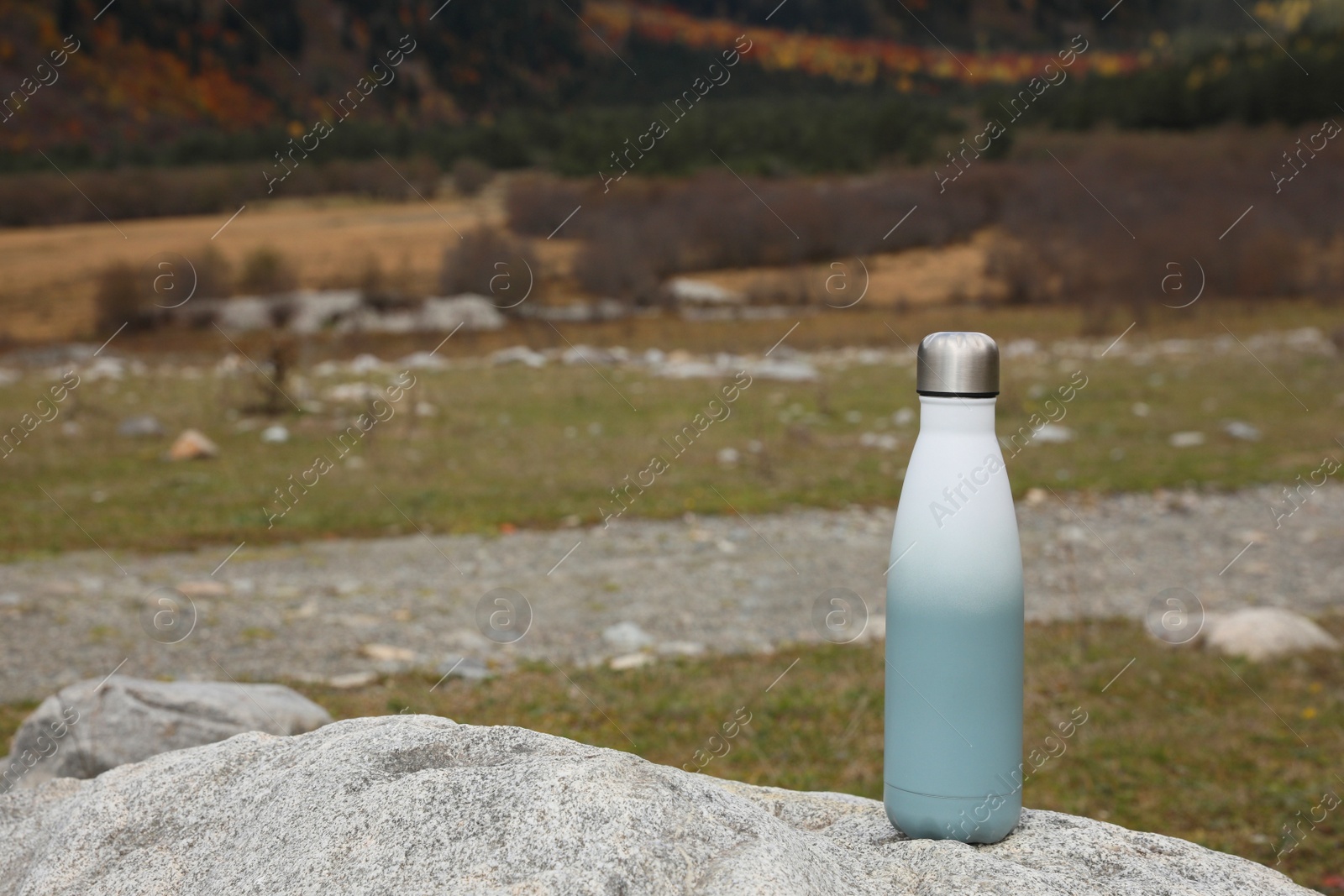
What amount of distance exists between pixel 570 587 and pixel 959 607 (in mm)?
6277

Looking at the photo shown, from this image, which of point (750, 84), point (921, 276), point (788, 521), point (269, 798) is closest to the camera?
point (269, 798)

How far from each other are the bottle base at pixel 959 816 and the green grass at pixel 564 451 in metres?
7.64

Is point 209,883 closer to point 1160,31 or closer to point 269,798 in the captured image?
point 269,798

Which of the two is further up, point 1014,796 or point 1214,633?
point 1014,796

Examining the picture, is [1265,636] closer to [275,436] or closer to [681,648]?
[681,648]

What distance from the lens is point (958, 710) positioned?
2053 millimetres

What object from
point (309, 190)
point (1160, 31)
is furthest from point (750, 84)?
point (309, 190)

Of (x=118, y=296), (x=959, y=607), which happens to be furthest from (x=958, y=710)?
(x=118, y=296)

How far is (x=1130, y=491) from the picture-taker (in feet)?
35.3

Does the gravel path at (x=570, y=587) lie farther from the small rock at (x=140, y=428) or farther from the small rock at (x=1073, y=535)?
the small rock at (x=140, y=428)

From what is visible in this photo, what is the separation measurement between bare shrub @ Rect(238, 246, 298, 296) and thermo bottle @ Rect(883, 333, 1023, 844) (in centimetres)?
2826

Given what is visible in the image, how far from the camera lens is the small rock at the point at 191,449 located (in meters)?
12.0

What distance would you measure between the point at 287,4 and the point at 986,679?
58767 mm

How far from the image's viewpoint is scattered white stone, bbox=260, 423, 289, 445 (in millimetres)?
12703
